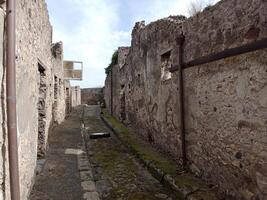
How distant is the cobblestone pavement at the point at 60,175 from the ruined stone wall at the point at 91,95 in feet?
79.1

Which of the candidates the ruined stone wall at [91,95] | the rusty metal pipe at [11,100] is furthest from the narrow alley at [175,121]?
the ruined stone wall at [91,95]

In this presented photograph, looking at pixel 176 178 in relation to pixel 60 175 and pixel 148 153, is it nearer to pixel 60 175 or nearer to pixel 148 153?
pixel 148 153

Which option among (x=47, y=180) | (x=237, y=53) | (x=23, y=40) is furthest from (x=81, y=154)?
(x=237, y=53)

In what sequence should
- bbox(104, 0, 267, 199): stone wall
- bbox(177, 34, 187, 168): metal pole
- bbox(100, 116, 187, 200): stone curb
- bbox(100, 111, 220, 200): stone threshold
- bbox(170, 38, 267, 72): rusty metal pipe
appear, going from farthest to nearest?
bbox(177, 34, 187, 168): metal pole
bbox(100, 116, 187, 200): stone curb
bbox(100, 111, 220, 200): stone threshold
bbox(104, 0, 267, 199): stone wall
bbox(170, 38, 267, 72): rusty metal pipe

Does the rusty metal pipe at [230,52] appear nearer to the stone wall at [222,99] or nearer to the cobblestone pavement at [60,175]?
the stone wall at [222,99]

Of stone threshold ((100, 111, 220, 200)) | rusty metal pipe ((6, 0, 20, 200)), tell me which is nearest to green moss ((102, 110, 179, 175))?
stone threshold ((100, 111, 220, 200))

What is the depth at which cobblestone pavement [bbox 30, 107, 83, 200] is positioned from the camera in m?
4.85

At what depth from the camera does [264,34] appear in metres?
3.50

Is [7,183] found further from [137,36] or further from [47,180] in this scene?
[137,36]

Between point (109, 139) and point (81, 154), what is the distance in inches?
96.3

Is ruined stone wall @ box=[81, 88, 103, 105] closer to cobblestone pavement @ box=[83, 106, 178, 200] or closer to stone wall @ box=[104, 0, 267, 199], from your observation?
cobblestone pavement @ box=[83, 106, 178, 200]

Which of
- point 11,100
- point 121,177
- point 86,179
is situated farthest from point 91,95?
point 11,100

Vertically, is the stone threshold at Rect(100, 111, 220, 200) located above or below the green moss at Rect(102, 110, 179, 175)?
below

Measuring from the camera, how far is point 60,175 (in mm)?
5863
